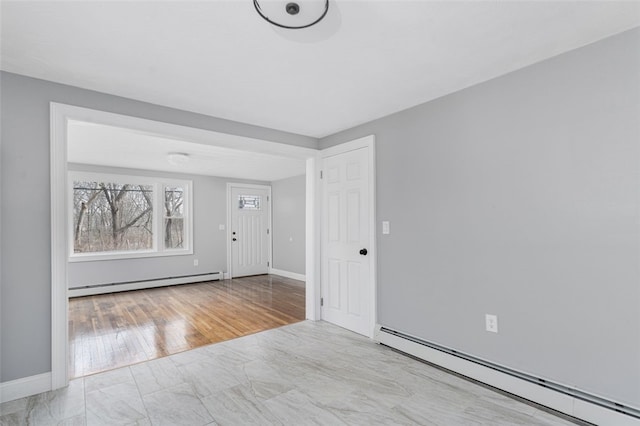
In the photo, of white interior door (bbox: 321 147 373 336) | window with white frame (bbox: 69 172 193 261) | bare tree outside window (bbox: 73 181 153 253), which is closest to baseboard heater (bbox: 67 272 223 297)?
window with white frame (bbox: 69 172 193 261)

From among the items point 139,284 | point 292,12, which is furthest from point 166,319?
point 292,12

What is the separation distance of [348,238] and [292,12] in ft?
8.14

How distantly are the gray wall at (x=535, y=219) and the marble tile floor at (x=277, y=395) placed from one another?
0.40m

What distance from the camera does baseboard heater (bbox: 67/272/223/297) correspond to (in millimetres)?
5316

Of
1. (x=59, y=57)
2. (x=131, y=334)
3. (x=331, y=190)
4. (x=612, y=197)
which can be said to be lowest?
(x=131, y=334)

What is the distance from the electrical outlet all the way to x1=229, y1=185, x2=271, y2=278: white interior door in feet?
18.9

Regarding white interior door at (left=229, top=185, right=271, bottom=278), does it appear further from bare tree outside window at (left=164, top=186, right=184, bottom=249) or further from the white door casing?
the white door casing

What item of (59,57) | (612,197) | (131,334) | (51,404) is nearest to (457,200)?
(612,197)

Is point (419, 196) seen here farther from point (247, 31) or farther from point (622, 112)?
point (247, 31)

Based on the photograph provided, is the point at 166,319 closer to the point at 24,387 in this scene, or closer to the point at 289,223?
the point at 24,387

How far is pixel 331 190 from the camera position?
12.5ft

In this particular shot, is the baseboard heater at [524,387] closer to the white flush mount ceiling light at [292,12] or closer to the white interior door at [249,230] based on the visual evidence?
the white flush mount ceiling light at [292,12]

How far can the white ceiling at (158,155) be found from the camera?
3.75 metres

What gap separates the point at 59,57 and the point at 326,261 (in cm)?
314
